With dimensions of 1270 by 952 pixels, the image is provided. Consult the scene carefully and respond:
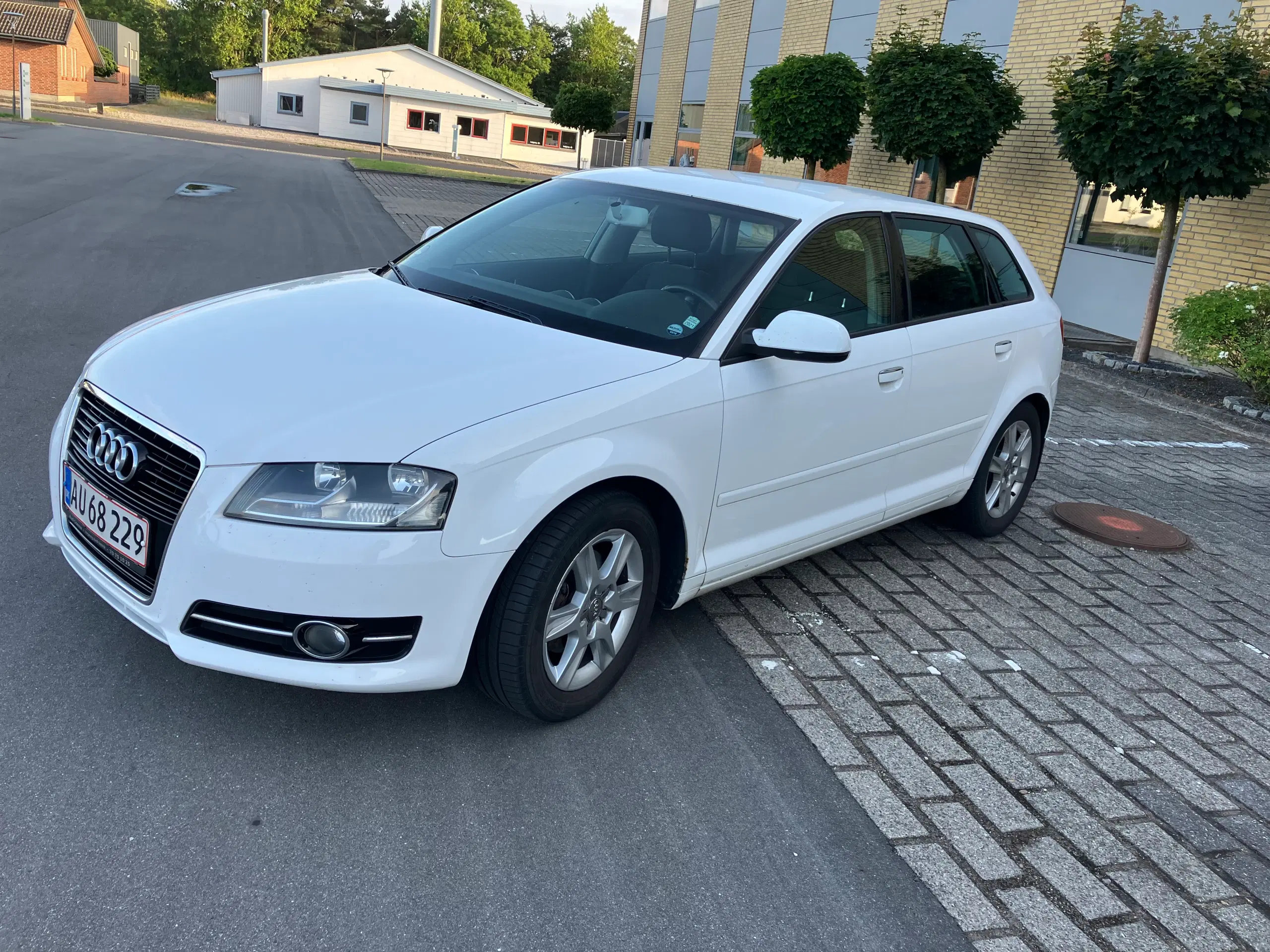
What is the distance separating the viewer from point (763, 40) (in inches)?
1012

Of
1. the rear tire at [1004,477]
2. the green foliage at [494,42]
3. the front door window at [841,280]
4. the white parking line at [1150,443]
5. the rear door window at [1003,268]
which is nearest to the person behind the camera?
the front door window at [841,280]

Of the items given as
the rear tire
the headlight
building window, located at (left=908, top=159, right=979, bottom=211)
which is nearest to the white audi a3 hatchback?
the headlight

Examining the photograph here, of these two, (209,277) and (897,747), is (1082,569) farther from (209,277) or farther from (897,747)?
(209,277)

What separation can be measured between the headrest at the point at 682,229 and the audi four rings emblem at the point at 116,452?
2054mm

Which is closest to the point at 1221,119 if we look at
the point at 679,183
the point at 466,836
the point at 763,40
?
the point at 679,183

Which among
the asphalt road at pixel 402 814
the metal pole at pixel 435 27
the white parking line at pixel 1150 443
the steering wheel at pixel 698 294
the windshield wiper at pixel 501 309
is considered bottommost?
the asphalt road at pixel 402 814

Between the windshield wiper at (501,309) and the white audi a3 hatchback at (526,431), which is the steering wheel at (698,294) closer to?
the white audi a3 hatchback at (526,431)

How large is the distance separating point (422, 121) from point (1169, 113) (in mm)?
55662

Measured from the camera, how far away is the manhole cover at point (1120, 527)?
5.84 metres

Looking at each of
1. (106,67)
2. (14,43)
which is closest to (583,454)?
(14,43)

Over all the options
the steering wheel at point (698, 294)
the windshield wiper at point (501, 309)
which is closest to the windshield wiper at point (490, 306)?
the windshield wiper at point (501, 309)

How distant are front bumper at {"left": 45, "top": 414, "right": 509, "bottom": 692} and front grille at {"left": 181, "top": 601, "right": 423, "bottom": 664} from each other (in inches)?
0.6

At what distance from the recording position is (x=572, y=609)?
10.5 ft

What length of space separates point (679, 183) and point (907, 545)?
2.25 meters
